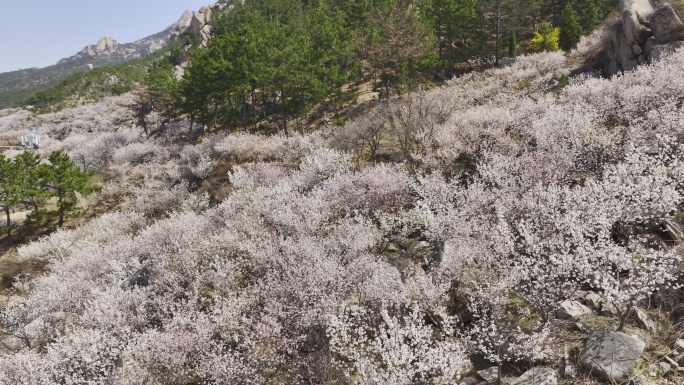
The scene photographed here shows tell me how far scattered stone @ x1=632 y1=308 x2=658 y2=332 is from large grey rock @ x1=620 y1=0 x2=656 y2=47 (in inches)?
911

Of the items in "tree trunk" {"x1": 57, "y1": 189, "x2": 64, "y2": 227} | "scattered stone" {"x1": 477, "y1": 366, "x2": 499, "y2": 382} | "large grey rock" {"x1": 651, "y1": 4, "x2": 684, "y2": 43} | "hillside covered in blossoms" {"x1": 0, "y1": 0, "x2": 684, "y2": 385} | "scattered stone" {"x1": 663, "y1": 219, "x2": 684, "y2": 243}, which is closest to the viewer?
"scattered stone" {"x1": 477, "y1": 366, "x2": 499, "y2": 382}

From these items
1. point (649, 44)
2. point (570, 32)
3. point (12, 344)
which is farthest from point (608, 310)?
point (570, 32)

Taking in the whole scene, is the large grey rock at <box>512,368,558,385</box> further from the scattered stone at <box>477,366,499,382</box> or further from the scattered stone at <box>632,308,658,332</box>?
the scattered stone at <box>632,308,658,332</box>

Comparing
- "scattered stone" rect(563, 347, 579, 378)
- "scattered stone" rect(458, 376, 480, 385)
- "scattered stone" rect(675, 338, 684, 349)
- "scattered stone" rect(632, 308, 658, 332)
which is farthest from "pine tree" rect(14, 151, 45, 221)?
"scattered stone" rect(675, 338, 684, 349)

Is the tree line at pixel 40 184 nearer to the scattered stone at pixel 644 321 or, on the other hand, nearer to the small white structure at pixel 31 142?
the scattered stone at pixel 644 321

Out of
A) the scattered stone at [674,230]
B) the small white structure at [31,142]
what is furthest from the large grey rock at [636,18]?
the small white structure at [31,142]

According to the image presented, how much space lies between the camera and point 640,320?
7.41 metres

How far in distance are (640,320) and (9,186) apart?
119 ft

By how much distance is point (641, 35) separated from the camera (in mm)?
23219

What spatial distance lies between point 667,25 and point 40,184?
42.9 m

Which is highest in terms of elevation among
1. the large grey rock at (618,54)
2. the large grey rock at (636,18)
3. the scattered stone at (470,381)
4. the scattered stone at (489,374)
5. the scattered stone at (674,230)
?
the large grey rock at (636,18)

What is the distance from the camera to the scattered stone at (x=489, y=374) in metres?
7.28

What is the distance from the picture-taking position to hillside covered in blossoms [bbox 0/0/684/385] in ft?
24.3

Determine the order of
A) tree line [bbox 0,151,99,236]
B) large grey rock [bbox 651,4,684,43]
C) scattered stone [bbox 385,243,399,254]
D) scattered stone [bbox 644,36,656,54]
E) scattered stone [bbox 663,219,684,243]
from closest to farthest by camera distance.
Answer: scattered stone [bbox 663,219,684,243] < scattered stone [bbox 385,243,399,254] < large grey rock [bbox 651,4,684,43] < scattered stone [bbox 644,36,656,54] < tree line [bbox 0,151,99,236]
